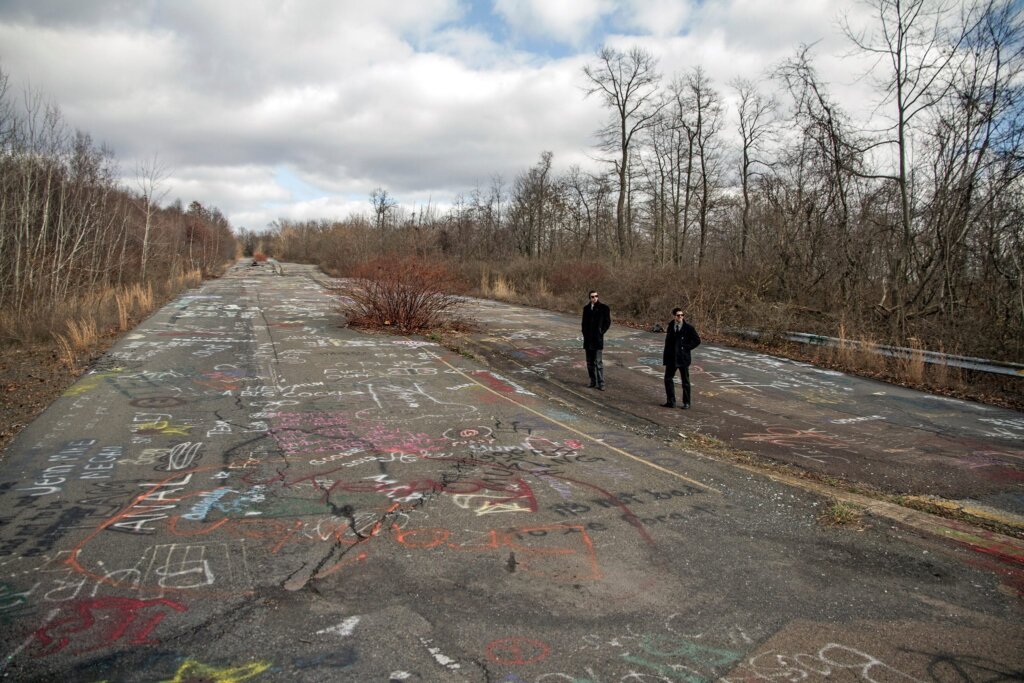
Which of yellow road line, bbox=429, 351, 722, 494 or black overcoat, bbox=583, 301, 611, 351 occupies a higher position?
black overcoat, bbox=583, 301, 611, 351

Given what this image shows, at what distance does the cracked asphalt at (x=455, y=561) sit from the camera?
3391 mm

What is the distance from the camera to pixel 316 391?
10266 millimetres

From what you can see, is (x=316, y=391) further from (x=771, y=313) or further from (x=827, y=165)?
(x=827, y=165)

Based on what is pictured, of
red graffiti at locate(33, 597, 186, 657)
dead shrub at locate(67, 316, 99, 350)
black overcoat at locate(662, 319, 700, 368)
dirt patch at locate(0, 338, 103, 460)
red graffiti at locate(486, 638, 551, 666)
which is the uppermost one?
black overcoat at locate(662, 319, 700, 368)

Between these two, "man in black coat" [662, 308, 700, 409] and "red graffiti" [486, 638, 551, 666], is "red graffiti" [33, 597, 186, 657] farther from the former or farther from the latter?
"man in black coat" [662, 308, 700, 409]

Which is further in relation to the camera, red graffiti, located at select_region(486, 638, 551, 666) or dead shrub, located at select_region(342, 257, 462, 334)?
dead shrub, located at select_region(342, 257, 462, 334)

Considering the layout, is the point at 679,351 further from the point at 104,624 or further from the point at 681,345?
the point at 104,624

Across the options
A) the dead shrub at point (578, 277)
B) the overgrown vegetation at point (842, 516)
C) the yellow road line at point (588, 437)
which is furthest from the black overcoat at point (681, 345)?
the dead shrub at point (578, 277)

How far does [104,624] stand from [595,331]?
28.7 ft

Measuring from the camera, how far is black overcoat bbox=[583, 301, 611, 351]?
1112 cm

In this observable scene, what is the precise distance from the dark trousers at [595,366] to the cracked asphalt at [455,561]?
9.52 feet

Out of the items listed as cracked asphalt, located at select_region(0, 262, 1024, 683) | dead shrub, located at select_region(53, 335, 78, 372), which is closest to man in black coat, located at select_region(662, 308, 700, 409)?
cracked asphalt, located at select_region(0, 262, 1024, 683)

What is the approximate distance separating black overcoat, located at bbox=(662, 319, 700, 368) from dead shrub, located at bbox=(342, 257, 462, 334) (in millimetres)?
8386

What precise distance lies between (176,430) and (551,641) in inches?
247
